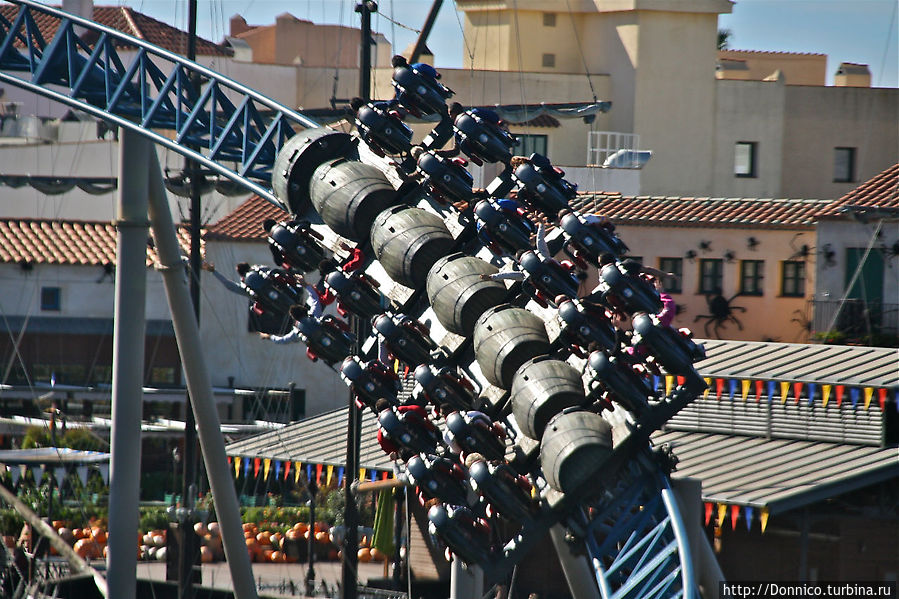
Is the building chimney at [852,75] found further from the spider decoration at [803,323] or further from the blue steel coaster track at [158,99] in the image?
the blue steel coaster track at [158,99]

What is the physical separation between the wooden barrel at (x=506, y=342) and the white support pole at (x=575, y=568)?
1962 mm

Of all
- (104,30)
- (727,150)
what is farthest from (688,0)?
(104,30)

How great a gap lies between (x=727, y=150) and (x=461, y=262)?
1350 inches

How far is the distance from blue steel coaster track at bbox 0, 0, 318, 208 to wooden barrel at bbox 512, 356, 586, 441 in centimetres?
572

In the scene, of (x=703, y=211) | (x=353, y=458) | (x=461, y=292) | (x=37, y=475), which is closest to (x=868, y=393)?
(x=353, y=458)

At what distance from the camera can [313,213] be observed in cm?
2198

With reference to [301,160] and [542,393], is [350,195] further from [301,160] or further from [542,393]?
[542,393]

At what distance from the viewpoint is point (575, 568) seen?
18328 millimetres

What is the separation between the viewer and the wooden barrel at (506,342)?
18234 mm

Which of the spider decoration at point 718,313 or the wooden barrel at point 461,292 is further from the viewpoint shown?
the spider decoration at point 718,313

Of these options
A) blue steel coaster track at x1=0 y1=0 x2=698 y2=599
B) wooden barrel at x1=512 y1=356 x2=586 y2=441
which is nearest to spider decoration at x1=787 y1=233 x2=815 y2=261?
blue steel coaster track at x1=0 y1=0 x2=698 y2=599

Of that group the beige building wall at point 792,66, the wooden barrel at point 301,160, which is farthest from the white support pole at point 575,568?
the beige building wall at point 792,66

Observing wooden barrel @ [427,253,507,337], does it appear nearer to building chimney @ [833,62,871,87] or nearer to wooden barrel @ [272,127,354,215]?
wooden barrel @ [272,127,354,215]

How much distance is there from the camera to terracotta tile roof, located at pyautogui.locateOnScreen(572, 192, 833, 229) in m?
37.2
